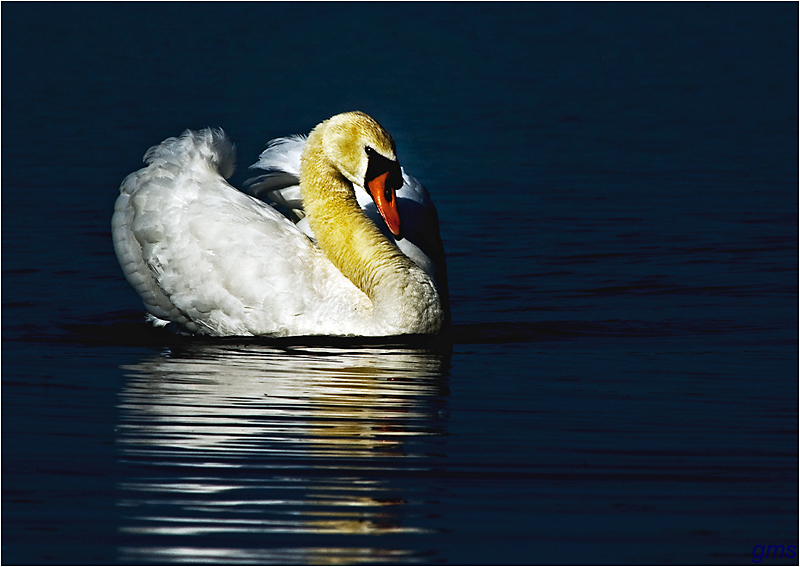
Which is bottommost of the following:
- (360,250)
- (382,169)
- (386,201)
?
(360,250)

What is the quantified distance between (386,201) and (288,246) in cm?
77

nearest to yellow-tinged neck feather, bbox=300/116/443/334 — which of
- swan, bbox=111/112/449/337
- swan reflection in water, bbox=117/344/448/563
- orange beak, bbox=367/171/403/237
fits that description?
swan, bbox=111/112/449/337

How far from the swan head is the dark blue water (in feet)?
3.42

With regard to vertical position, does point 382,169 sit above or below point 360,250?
above

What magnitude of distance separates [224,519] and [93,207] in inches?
401

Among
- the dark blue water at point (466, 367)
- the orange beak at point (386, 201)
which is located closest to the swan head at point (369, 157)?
the orange beak at point (386, 201)

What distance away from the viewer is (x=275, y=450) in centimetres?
686

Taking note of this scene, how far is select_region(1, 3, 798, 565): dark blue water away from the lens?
228 inches

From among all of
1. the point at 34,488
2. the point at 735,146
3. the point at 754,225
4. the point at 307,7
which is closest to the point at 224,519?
the point at 34,488

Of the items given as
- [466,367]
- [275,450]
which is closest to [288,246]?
[466,367]

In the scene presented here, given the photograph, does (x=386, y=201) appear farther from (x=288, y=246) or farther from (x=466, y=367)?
(x=466, y=367)

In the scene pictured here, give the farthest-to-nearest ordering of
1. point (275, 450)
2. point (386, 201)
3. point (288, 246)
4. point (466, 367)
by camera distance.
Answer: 1. point (288, 246)
2. point (386, 201)
3. point (466, 367)
4. point (275, 450)

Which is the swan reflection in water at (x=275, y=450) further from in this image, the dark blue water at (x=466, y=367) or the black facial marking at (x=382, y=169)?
the black facial marking at (x=382, y=169)

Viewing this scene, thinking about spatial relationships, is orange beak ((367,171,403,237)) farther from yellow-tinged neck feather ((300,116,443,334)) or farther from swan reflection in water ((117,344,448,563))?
swan reflection in water ((117,344,448,563))
